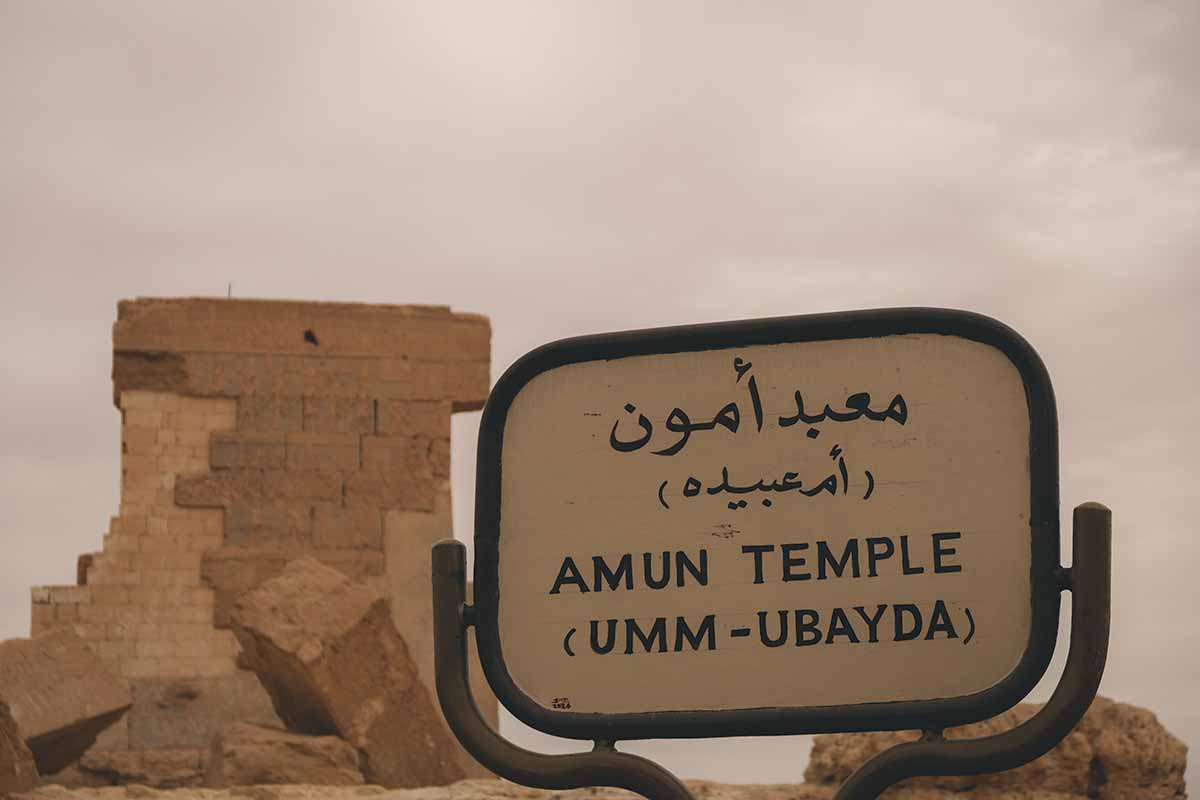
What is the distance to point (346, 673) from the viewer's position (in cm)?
900

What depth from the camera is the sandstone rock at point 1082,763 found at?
5973mm

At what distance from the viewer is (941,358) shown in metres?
1.61

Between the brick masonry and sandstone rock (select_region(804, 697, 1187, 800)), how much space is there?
8.22 metres

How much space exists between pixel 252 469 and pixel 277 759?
6.11 m

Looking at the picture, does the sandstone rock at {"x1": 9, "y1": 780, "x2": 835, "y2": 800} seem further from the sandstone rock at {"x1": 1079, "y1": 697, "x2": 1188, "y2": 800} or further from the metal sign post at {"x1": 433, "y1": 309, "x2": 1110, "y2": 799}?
the metal sign post at {"x1": 433, "y1": 309, "x2": 1110, "y2": 799}

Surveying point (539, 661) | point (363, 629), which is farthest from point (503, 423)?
point (363, 629)

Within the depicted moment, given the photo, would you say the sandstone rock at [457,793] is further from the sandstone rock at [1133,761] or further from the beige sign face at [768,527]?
the beige sign face at [768,527]

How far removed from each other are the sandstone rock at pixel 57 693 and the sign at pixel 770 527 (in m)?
7.78

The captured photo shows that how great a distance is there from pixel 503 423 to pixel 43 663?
828 cm

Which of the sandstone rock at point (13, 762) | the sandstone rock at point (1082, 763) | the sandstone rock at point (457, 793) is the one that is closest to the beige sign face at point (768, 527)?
the sandstone rock at point (457, 793)

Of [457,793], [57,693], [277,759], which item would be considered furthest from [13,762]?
[57,693]

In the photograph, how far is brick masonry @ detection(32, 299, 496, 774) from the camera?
1355 centimetres

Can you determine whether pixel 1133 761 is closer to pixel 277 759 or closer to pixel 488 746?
pixel 277 759

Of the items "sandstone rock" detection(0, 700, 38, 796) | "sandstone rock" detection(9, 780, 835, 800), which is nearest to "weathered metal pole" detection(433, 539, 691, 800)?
"sandstone rock" detection(9, 780, 835, 800)
